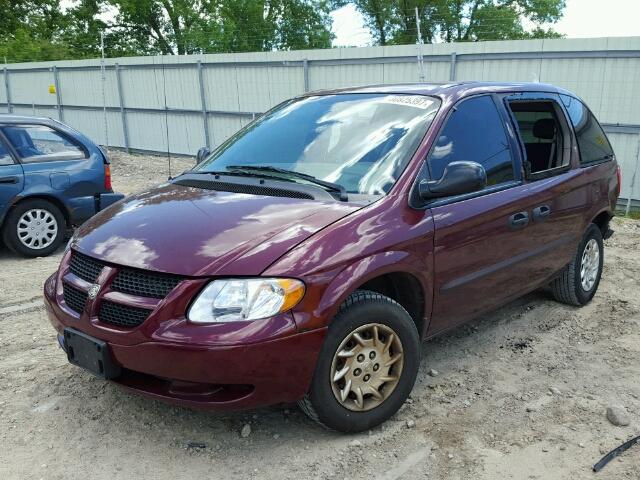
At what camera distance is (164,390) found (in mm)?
2914

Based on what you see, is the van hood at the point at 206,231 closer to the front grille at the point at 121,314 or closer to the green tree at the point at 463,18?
the front grille at the point at 121,314

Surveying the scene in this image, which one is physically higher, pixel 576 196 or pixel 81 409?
pixel 576 196

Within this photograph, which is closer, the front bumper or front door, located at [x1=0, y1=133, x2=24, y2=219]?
the front bumper

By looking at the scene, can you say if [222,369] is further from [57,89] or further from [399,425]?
[57,89]

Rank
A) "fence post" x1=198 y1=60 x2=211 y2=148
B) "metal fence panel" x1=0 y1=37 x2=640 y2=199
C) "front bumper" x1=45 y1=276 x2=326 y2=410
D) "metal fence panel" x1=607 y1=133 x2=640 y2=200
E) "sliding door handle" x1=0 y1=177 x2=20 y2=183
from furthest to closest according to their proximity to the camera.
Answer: "fence post" x1=198 y1=60 x2=211 y2=148
"metal fence panel" x1=0 y1=37 x2=640 y2=199
"metal fence panel" x1=607 y1=133 x2=640 y2=200
"sliding door handle" x1=0 y1=177 x2=20 y2=183
"front bumper" x1=45 y1=276 x2=326 y2=410

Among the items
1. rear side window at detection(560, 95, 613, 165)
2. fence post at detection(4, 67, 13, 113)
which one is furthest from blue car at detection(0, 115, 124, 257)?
fence post at detection(4, 67, 13, 113)

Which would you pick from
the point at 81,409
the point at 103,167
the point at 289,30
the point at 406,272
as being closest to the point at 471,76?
the point at 103,167

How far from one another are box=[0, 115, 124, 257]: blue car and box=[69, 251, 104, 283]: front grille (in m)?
3.84

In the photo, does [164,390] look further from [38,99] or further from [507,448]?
[38,99]

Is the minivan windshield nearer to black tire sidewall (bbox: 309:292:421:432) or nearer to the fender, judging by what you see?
the fender

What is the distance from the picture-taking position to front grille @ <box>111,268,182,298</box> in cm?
280

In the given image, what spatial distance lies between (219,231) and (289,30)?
38.5 meters

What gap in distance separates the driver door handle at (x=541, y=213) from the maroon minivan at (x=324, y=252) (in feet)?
0.06

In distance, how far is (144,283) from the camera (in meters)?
2.86
